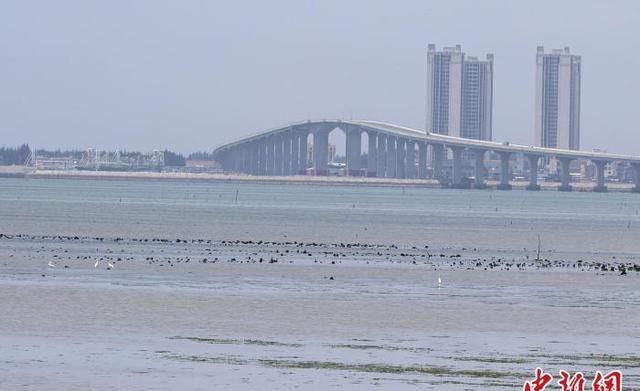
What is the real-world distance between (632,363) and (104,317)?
850cm

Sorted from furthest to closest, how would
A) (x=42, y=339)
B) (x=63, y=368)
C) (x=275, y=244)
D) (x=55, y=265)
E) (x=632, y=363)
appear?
(x=275, y=244) → (x=55, y=265) → (x=42, y=339) → (x=632, y=363) → (x=63, y=368)

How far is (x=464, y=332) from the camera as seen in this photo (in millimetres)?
23625

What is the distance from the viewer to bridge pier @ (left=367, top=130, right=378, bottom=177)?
577 feet

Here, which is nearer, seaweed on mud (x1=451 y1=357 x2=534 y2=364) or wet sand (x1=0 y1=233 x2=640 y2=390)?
wet sand (x1=0 y1=233 x2=640 y2=390)

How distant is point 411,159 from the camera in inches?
7200

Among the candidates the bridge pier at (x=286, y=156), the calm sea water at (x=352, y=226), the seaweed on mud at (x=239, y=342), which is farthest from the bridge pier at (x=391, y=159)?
the seaweed on mud at (x=239, y=342)

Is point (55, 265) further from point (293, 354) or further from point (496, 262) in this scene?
point (293, 354)

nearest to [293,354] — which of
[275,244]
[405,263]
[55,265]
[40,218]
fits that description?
[55,265]

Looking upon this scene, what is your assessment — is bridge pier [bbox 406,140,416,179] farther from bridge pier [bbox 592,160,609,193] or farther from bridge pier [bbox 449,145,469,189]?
bridge pier [bbox 592,160,609,193]

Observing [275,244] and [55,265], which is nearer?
[55,265]

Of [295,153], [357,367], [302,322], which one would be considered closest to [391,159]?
[295,153]

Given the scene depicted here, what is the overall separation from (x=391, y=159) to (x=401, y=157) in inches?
143

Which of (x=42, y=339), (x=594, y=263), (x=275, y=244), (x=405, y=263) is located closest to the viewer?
(x=42, y=339)

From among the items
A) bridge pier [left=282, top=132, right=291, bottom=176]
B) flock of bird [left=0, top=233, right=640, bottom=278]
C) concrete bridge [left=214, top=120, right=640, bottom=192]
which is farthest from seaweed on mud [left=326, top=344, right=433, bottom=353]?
bridge pier [left=282, top=132, right=291, bottom=176]
